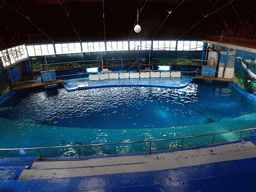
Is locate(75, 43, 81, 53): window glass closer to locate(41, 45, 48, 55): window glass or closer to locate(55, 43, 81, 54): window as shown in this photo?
locate(55, 43, 81, 54): window

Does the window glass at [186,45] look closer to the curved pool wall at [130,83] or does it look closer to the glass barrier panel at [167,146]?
the curved pool wall at [130,83]

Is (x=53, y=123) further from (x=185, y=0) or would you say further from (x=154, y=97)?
(x=185, y=0)

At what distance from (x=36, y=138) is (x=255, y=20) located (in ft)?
66.3

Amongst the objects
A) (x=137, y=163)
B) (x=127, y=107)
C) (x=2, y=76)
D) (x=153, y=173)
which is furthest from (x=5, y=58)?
(x=153, y=173)

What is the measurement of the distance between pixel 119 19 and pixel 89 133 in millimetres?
16556

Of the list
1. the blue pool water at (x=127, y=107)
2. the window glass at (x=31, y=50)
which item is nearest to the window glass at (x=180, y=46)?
the blue pool water at (x=127, y=107)

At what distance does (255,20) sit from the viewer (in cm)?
1548

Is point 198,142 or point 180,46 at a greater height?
point 180,46

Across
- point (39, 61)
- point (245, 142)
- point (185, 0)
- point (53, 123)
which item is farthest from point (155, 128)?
point (39, 61)

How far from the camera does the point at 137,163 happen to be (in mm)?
7172

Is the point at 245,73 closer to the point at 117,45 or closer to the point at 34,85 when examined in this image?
the point at 117,45

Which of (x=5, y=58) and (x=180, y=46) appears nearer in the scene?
(x=5, y=58)

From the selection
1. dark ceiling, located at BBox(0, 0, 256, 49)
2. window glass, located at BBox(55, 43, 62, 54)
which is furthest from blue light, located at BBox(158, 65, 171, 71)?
window glass, located at BBox(55, 43, 62, 54)

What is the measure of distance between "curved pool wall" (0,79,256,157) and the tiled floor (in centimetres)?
238
